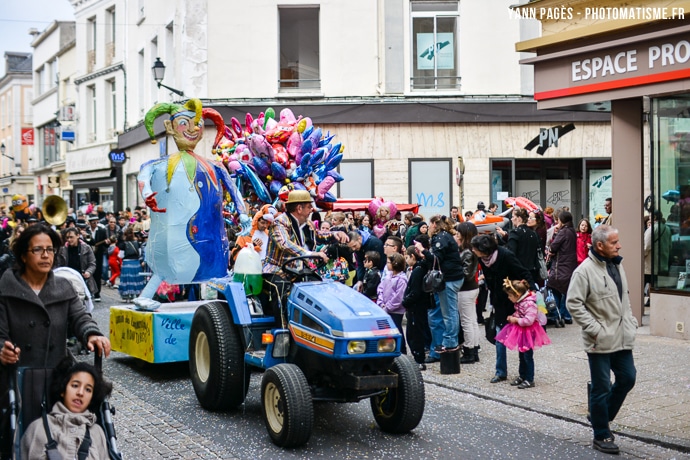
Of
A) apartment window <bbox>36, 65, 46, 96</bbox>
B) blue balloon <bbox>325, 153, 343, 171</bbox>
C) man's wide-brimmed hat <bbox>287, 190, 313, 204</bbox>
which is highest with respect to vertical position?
apartment window <bbox>36, 65, 46, 96</bbox>

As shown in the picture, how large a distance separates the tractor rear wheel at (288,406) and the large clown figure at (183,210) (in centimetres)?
401

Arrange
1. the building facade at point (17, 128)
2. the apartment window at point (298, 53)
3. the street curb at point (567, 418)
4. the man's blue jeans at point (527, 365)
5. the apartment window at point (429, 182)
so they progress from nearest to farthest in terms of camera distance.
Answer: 1. the street curb at point (567, 418)
2. the man's blue jeans at point (527, 365)
3. the apartment window at point (429, 182)
4. the apartment window at point (298, 53)
5. the building facade at point (17, 128)

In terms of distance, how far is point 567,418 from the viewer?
8.24 meters

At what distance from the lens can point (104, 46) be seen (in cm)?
3512

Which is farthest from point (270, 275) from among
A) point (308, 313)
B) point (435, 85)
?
point (435, 85)

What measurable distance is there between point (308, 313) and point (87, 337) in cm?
238

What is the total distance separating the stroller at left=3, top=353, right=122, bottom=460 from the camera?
518 cm

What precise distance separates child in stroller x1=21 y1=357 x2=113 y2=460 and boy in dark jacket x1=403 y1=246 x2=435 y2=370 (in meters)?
5.77

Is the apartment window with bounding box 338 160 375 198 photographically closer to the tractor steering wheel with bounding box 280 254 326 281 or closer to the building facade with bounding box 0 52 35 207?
the tractor steering wheel with bounding box 280 254 326 281

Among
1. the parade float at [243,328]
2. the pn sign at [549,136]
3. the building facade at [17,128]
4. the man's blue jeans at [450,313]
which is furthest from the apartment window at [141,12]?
the building facade at [17,128]

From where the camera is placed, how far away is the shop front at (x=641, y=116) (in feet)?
40.0

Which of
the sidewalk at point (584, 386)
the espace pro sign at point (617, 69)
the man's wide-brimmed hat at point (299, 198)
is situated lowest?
the sidewalk at point (584, 386)

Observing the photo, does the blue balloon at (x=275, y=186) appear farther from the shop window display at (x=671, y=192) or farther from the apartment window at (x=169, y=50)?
the apartment window at (x=169, y=50)

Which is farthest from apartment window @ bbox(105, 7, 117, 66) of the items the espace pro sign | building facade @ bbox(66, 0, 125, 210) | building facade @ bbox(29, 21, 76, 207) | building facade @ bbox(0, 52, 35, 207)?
the espace pro sign
